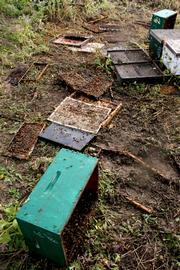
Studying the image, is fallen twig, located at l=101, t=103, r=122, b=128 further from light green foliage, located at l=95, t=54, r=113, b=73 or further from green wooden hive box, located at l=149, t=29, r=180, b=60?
green wooden hive box, located at l=149, t=29, r=180, b=60

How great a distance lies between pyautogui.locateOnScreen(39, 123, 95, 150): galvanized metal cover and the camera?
14.1 ft

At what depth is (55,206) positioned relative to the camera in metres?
2.62

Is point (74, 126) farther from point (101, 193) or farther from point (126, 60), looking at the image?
point (126, 60)

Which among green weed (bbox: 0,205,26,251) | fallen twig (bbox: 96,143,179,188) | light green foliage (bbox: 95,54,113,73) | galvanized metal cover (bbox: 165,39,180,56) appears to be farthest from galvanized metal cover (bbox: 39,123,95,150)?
galvanized metal cover (bbox: 165,39,180,56)

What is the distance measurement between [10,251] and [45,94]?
10.2 feet

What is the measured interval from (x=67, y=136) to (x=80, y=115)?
1.92ft

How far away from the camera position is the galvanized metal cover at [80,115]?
467 centimetres

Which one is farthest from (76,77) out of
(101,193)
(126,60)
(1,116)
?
(101,193)

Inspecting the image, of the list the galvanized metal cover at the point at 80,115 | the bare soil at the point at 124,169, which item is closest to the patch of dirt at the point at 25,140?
the bare soil at the point at 124,169

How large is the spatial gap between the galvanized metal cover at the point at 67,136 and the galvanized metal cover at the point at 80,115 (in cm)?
11

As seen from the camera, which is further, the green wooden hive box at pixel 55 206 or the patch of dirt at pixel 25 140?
the patch of dirt at pixel 25 140

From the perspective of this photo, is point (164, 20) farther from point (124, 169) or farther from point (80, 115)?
point (124, 169)

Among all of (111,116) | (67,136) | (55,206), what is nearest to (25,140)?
(67,136)

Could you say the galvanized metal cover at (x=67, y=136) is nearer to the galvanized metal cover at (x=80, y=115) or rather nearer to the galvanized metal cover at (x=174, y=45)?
the galvanized metal cover at (x=80, y=115)
